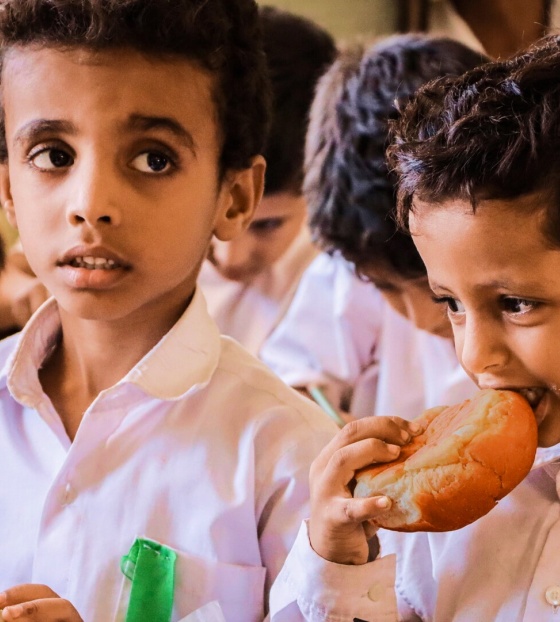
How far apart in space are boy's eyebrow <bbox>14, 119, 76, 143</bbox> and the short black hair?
732mm

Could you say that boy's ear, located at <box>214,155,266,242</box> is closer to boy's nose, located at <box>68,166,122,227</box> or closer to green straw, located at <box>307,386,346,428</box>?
boy's nose, located at <box>68,166,122,227</box>

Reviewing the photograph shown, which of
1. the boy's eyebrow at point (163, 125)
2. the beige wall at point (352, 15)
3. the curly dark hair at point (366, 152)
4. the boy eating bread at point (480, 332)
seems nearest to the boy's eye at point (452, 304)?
the boy eating bread at point (480, 332)

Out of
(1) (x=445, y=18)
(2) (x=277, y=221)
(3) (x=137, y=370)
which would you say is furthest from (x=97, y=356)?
(1) (x=445, y=18)

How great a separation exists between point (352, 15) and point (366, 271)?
41.7 inches

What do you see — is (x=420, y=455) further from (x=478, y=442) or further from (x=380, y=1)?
(x=380, y=1)

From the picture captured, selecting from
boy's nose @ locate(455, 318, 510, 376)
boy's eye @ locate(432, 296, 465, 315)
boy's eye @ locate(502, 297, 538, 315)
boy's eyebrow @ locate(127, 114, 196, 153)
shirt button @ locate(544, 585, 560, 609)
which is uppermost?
boy's eyebrow @ locate(127, 114, 196, 153)

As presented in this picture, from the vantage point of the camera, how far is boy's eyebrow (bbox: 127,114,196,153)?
1.04m

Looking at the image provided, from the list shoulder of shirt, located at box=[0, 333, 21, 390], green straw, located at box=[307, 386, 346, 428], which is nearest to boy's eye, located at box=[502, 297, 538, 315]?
shoulder of shirt, located at box=[0, 333, 21, 390]

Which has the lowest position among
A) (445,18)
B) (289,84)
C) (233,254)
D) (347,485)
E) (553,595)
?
(553,595)

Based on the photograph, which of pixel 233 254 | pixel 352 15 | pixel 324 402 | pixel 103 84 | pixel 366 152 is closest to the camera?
pixel 103 84

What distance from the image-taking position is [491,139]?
2.66ft

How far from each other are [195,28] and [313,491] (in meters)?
0.58

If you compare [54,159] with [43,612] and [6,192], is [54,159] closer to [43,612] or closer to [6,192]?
[6,192]

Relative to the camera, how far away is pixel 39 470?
1.11 m
